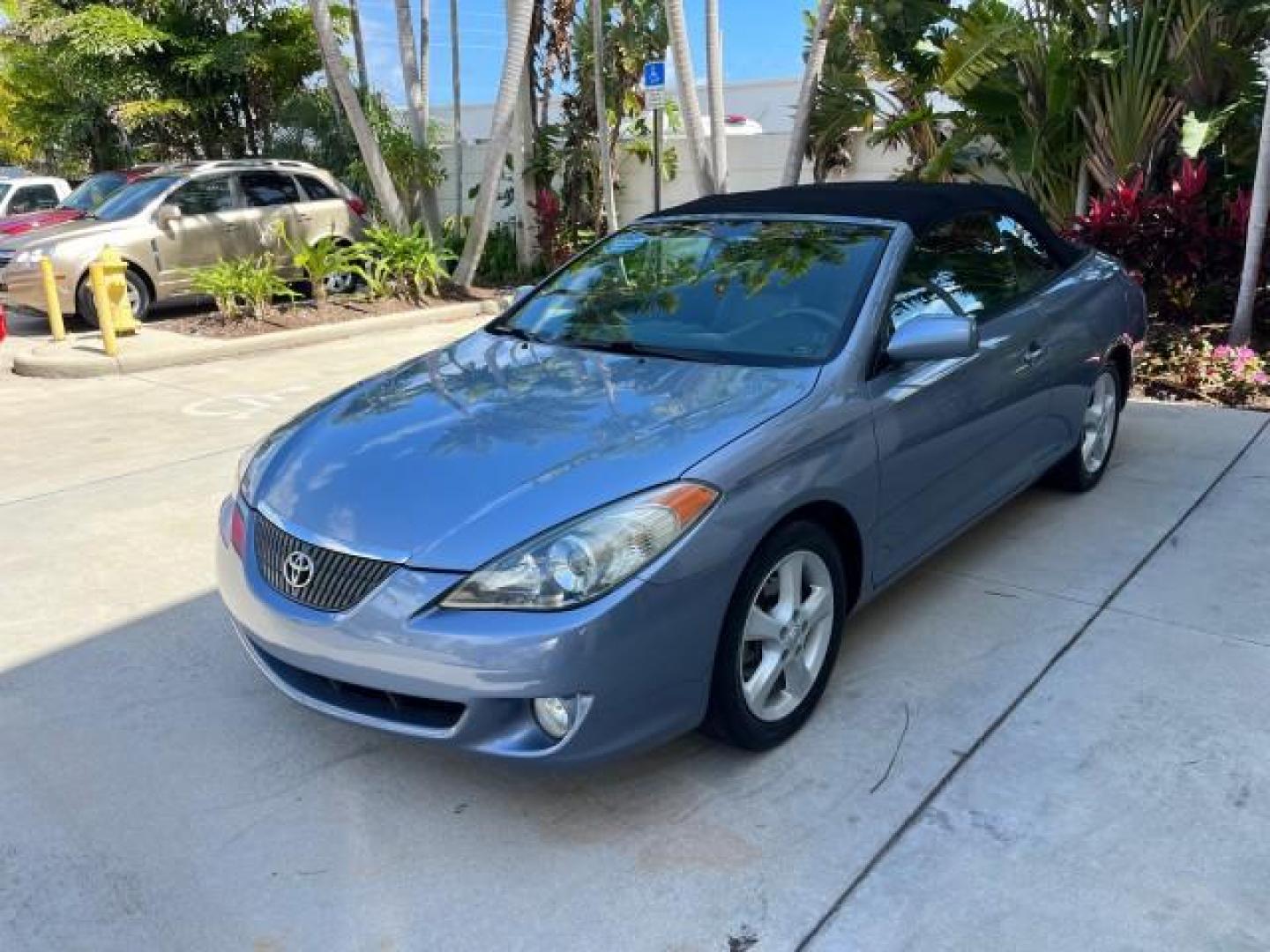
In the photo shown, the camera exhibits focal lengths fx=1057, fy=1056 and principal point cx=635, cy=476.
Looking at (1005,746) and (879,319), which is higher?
(879,319)

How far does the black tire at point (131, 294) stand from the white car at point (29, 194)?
→ 492cm

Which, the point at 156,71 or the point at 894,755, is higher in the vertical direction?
the point at 156,71

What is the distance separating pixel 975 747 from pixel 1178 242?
6.22 metres

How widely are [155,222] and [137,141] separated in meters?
9.07

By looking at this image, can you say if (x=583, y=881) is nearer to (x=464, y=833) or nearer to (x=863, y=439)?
(x=464, y=833)

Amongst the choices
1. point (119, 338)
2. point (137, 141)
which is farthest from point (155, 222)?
point (137, 141)

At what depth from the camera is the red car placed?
41.3ft

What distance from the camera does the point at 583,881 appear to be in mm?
2635

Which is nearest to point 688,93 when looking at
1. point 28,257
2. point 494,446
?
point 28,257

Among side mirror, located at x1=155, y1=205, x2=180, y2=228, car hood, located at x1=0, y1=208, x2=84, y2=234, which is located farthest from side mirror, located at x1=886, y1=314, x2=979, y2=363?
car hood, located at x1=0, y1=208, x2=84, y2=234

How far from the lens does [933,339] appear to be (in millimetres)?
3320

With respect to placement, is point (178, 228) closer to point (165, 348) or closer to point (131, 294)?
point (131, 294)

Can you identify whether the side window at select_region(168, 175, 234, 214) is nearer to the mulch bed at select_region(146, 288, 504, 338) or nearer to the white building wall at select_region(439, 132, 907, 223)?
the mulch bed at select_region(146, 288, 504, 338)

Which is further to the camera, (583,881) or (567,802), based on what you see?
(567,802)
